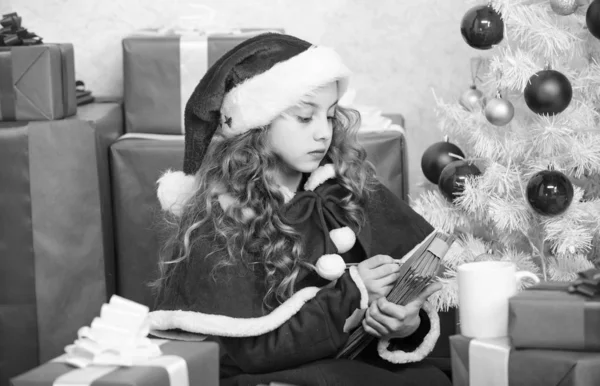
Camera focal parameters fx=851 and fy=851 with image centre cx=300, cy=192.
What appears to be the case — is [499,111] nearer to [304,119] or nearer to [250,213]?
[304,119]

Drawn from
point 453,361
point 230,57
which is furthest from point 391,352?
point 230,57

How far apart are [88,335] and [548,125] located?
1.27m

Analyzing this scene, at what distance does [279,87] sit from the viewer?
165 cm

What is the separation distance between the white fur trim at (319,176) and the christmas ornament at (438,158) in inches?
22.7

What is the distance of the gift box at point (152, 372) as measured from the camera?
1.12 metres

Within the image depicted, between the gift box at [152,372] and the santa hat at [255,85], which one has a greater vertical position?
the santa hat at [255,85]

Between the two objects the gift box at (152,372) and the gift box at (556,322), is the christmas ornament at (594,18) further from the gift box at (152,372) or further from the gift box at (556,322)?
the gift box at (152,372)

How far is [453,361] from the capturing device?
132 cm

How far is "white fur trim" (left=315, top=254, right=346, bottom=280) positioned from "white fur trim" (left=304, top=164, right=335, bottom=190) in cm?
18

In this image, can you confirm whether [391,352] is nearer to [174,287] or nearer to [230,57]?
[174,287]

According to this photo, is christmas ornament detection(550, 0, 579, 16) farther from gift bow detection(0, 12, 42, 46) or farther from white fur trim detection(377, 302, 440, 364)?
gift bow detection(0, 12, 42, 46)

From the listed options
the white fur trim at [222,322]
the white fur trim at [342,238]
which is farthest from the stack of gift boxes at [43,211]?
the white fur trim at [342,238]

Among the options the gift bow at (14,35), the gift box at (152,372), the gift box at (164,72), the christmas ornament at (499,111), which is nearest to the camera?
the gift box at (152,372)

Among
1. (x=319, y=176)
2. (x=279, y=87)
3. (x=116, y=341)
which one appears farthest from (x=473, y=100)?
(x=116, y=341)
